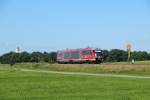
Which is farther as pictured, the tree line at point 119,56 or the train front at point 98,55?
the tree line at point 119,56

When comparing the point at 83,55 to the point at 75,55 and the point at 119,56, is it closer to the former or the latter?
the point at 75,55

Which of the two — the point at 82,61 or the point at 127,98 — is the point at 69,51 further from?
the point at 127,98

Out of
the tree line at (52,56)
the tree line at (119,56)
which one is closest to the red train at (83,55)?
the tree line at (52,56)

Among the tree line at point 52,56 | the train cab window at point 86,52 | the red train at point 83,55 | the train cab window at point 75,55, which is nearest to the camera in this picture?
the red train at point 83,55

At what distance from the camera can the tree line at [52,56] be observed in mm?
114062

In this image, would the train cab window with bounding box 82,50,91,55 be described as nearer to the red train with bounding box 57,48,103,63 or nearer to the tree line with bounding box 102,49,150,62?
the red train with bounding box 57,48,103,63

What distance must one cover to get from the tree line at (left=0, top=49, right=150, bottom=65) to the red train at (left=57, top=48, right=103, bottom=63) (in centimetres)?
1862

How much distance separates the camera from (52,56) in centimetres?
12425

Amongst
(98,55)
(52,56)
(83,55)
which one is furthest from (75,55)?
(52,56)

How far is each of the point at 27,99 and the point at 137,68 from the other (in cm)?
3227

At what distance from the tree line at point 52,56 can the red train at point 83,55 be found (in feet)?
61.1

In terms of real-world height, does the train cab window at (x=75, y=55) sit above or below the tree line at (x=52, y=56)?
below

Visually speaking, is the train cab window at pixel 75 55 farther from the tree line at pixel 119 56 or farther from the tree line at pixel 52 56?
the tree line at pixel 119 56

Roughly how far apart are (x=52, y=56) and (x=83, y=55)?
141ft
